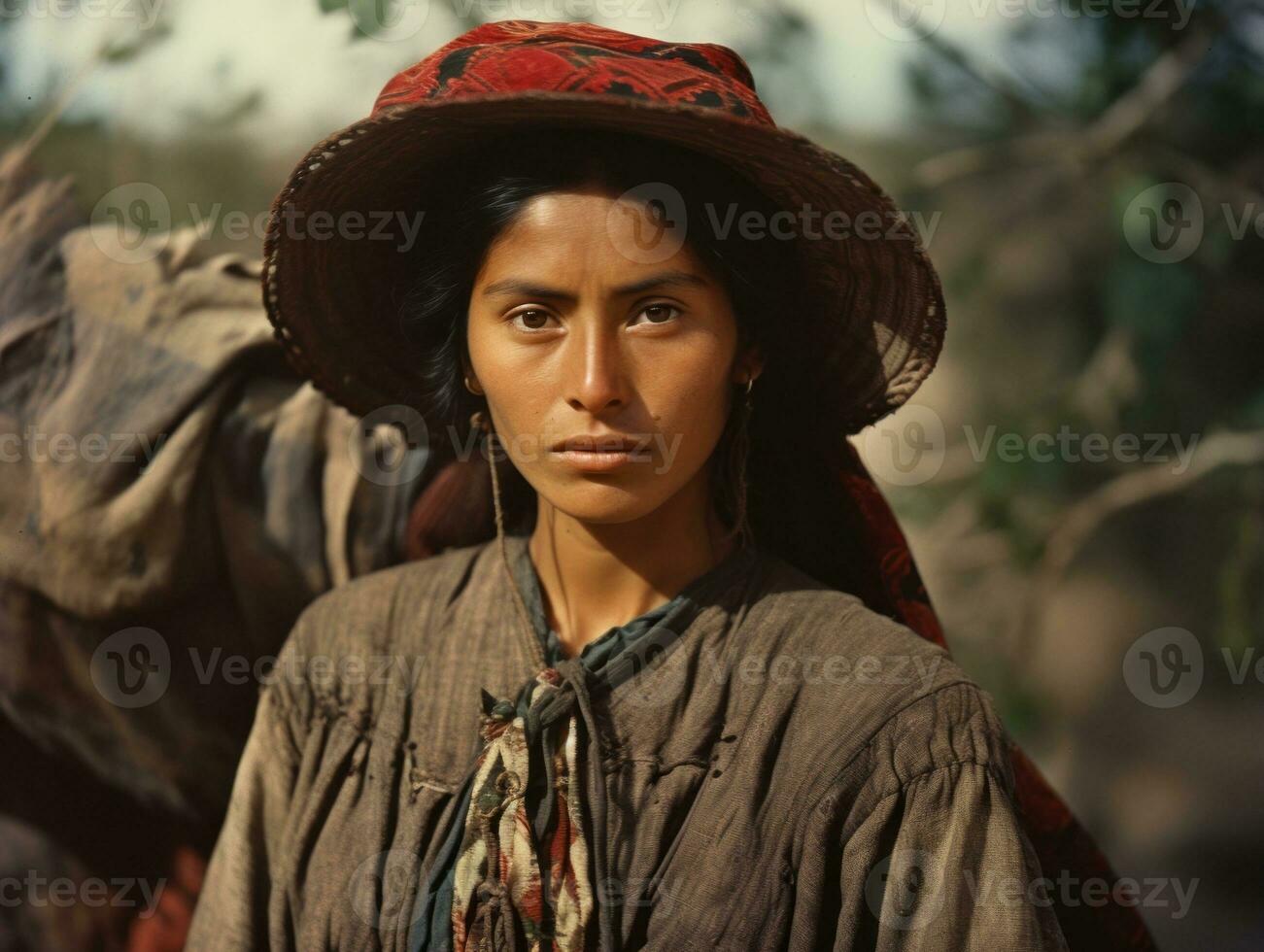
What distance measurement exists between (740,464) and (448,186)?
52 centimetres

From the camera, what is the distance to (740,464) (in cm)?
170

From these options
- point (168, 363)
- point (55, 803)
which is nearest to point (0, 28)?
point (168, 363)

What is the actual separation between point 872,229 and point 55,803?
164cm

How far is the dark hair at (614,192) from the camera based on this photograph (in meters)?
1.51

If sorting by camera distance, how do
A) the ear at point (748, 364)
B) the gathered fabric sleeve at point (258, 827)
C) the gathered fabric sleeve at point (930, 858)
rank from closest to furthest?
1. the gathered fabric sleeve at point (930, 858)
2. the ear at point (748, 364)
3. the gathered fabric sleeve at point (258, 827)

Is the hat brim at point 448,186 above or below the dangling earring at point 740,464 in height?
above

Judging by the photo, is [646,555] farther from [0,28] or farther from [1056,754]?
[0,28]

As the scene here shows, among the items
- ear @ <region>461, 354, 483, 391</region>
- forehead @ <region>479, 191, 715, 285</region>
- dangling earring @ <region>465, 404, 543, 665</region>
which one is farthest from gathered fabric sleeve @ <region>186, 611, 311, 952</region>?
forehead @ <region>479, 191, 715, 285</region>

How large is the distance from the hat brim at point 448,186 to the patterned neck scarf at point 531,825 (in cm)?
43

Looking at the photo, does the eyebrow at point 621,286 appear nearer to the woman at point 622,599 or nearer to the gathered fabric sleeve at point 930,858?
the woman at point 622,599

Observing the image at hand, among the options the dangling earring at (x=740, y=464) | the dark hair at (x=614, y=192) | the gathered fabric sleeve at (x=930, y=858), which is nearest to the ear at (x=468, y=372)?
the dark hair at (x=614, y=192)

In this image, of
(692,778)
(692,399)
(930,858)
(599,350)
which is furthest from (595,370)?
(930,858)

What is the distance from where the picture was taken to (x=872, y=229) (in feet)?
5.10

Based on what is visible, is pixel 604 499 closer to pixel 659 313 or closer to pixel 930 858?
pixel 659 313
